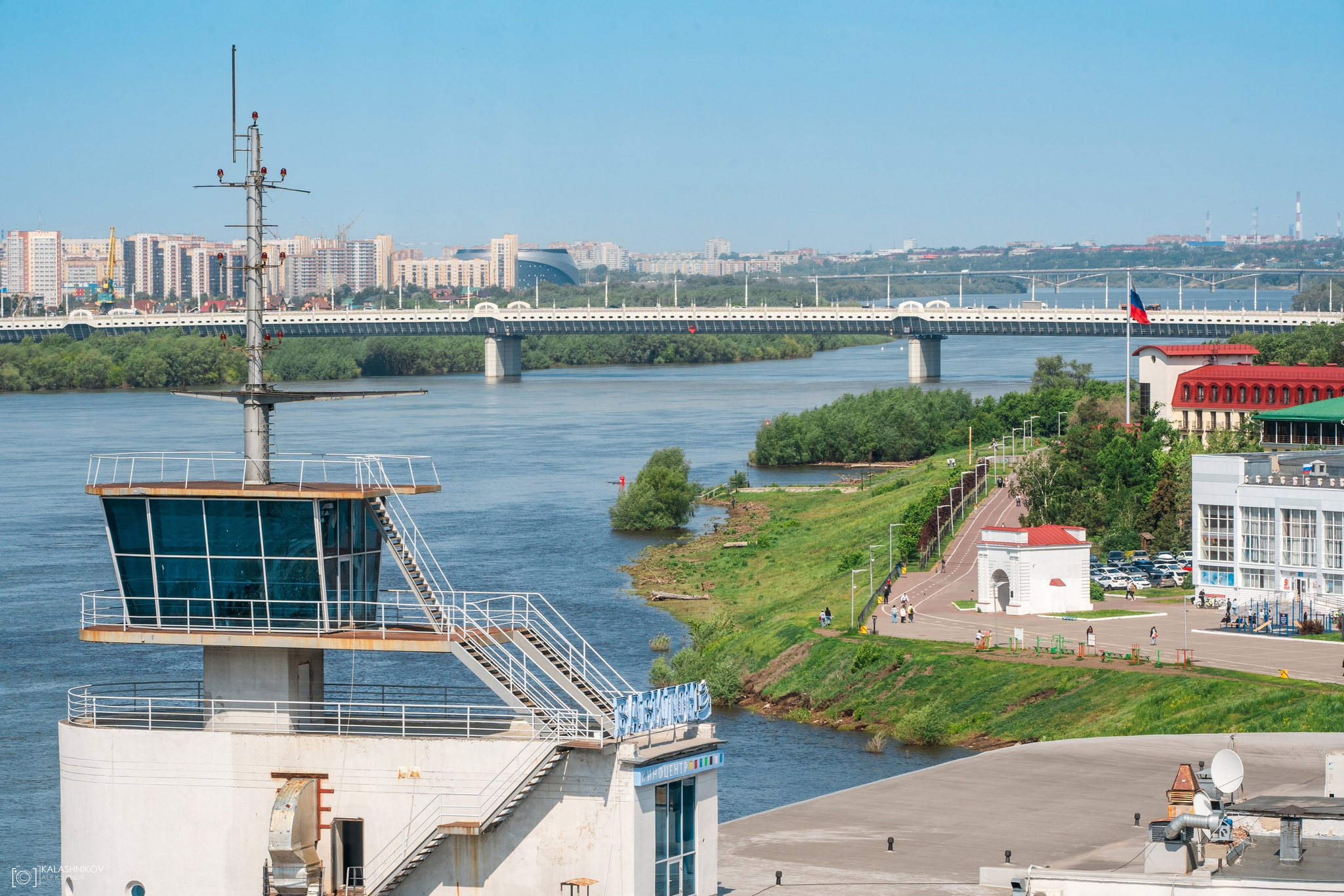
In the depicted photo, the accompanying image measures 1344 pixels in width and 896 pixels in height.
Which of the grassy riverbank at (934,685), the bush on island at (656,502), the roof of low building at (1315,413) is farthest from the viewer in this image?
the bush on island at (656,502)

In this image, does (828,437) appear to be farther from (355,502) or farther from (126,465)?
(355,502)

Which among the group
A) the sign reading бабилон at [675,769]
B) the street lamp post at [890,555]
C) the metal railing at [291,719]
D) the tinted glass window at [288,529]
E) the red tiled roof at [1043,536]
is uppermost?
the tinted glass window at [288,529]

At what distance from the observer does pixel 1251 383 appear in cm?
10900

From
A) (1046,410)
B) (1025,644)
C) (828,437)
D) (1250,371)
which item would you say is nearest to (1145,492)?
(1250,371)

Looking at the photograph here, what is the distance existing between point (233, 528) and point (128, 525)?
5.80 feet

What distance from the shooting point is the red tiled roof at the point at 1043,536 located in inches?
2721

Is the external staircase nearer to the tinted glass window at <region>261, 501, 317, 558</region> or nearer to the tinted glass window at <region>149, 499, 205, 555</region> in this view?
the tinted glass window at <region>261, 501, 317, 558</region>

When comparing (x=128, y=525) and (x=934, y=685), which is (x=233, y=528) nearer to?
(x=128, y=525)

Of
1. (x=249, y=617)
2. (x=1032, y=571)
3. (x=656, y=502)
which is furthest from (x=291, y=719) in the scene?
(x=656, y=502)

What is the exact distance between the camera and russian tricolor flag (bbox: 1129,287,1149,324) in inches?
4688

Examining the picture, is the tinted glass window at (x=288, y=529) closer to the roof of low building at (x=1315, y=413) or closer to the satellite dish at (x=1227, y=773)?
the satellite dish at (x=1227, y=773)

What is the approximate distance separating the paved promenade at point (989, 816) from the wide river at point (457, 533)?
5.58 meters

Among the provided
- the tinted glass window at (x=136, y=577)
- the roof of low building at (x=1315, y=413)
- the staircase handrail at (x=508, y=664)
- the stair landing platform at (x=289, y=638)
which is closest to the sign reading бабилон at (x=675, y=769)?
the staircase handrail at (x=508, y=664)

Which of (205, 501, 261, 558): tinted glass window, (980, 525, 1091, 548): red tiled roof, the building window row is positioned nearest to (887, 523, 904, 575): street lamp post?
(980, 525, 1091, 548): red tiled roof
